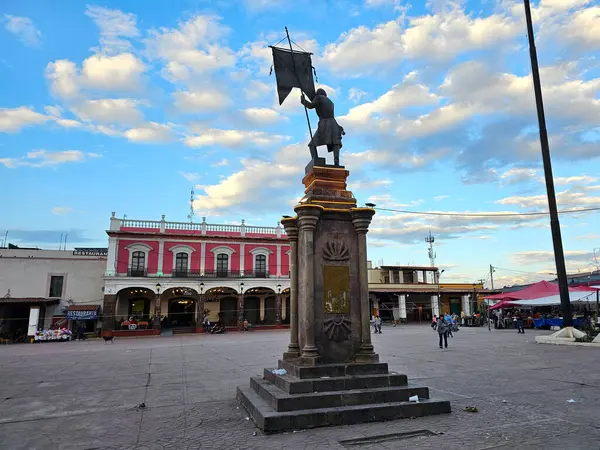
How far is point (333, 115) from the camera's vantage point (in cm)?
817

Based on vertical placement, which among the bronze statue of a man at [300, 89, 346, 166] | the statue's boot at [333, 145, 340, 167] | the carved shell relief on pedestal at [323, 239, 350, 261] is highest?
the bronze statue of a man at [300, 89, 346, 166]

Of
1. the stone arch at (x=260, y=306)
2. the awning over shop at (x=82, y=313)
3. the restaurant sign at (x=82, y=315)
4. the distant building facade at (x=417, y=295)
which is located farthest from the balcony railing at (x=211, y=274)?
the distant building facade at (x=417, y=295)

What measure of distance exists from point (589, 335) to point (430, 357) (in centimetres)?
805

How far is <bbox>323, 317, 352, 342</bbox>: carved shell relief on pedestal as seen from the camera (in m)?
6.66

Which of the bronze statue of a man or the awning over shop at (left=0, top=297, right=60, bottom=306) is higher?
the bronze statue of a man

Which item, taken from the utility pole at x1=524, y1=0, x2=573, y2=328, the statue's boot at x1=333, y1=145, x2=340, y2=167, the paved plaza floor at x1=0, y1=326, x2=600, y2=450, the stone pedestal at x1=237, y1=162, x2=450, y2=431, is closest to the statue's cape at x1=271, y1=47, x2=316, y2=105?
the statue's boot at x1=333, y1=145, x2=340, y2=167

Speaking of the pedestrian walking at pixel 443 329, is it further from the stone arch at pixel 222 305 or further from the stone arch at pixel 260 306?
the stone arch at pixel 222 305

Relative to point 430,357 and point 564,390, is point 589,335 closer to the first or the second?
point 430,357

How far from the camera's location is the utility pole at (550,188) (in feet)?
50.1

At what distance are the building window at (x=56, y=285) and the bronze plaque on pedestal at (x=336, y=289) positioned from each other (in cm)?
3040

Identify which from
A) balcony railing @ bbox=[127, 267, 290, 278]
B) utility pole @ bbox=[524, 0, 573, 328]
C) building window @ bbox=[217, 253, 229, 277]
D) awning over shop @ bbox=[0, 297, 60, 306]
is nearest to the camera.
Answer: utility pole @ bbox=[524, 0, 573, 328]

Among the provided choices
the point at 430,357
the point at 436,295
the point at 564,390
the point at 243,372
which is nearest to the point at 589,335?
the point at 430,357

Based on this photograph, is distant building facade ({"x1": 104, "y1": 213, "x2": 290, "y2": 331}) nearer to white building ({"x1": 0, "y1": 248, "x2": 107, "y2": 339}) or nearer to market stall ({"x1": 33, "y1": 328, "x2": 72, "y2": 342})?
white building ({"x1": 0, "y1": 248, "x2": 107, "y2": 339})

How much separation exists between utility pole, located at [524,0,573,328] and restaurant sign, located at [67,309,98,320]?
28809 mm
